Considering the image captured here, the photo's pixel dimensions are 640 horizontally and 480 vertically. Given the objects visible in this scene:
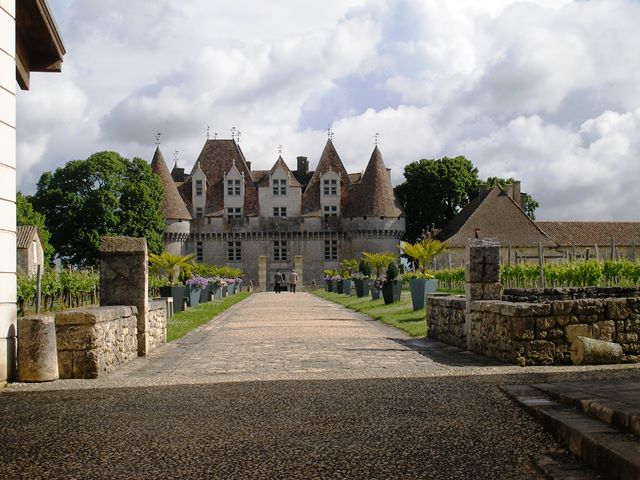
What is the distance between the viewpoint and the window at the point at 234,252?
75375 millimetres

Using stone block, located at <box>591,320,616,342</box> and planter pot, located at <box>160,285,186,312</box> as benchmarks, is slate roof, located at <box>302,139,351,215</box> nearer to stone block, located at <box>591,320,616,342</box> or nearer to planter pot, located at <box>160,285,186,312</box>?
planter pot, located at <box>160,285,186,312</box>

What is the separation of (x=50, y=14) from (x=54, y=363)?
4.62 meters

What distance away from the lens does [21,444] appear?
5812 millimetres

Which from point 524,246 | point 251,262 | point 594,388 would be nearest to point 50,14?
point 594,388

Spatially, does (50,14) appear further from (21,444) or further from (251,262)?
(251,262)

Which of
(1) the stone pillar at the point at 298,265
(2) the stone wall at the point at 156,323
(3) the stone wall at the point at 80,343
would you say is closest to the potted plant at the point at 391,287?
(2) the stone wall at the point at 156,323

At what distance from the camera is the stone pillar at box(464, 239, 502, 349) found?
12641 mm

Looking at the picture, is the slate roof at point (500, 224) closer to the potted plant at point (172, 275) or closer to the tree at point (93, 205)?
the tree at point (93, 205)

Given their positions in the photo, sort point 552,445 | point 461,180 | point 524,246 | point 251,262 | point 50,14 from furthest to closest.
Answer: point 251,262 → point 461,180 → point 524,246 → point 50,14 → point 552,445

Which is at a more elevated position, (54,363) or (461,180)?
(461,180)

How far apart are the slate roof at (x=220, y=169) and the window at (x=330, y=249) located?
728 cm

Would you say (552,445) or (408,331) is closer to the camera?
(552,445)

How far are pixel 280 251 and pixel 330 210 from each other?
6.01 metres

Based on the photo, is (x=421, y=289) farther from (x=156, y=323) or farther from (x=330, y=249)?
(x=330, y=249)
